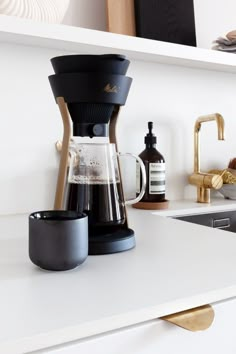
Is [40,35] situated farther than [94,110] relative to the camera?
Yes

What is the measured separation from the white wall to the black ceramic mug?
56cm

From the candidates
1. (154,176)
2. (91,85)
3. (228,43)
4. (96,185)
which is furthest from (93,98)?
(228,43)

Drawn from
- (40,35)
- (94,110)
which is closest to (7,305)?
(94,110)

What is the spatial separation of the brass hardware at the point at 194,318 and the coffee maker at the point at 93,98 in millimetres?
222

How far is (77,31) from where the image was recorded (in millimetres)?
1049

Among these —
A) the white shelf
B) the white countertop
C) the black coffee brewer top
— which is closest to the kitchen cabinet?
the white countertop

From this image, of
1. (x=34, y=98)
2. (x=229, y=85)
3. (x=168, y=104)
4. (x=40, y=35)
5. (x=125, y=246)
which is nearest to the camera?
(x=125, y=246)

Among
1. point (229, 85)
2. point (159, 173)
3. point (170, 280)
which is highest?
point (229, 85)

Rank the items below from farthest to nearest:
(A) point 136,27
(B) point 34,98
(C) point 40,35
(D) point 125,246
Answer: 1. (A) point 136,27
2. (B) point 34,98
3. (C) point 40,35
4. (D) point 125,246

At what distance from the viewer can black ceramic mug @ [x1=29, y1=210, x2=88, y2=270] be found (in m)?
0.62

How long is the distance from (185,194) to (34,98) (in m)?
0.66

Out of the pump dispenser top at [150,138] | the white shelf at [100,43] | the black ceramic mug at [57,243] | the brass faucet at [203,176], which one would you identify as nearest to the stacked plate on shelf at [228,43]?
the white shelf at [100,43]

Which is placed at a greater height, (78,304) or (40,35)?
(40,35)

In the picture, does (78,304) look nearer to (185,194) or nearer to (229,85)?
(185,194)
